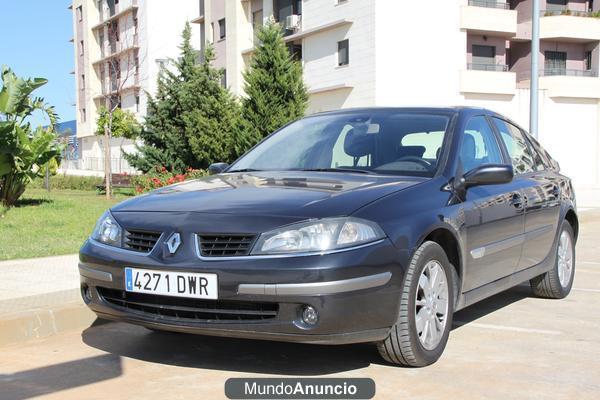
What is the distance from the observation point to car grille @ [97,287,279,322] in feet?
13.0

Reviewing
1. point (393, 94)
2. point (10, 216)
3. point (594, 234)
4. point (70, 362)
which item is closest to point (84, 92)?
point (393, 94)

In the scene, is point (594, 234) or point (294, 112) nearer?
point (594, 234)

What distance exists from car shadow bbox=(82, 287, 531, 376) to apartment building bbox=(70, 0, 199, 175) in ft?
135

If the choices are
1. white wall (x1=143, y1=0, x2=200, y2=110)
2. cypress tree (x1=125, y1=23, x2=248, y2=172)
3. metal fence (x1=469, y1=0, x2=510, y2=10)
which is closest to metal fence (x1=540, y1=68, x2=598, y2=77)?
metal fence (x1=469, y1=0, x2=510, y2=10)

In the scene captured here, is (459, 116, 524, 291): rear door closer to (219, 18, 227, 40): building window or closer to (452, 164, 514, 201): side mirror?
(452, 164, 514, 201): side mirror

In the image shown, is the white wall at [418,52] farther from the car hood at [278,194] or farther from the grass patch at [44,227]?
the car hood at [278,194]

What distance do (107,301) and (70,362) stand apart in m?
0.57

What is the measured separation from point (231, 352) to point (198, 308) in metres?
0.88

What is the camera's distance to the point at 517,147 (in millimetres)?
6238


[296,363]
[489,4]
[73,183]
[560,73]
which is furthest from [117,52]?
[296,363]

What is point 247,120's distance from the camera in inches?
971

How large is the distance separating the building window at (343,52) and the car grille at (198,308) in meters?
28.9

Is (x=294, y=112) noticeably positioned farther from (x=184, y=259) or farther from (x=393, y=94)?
(x=184, y=259)

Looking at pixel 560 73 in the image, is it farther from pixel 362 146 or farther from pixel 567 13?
pixel 362 146
